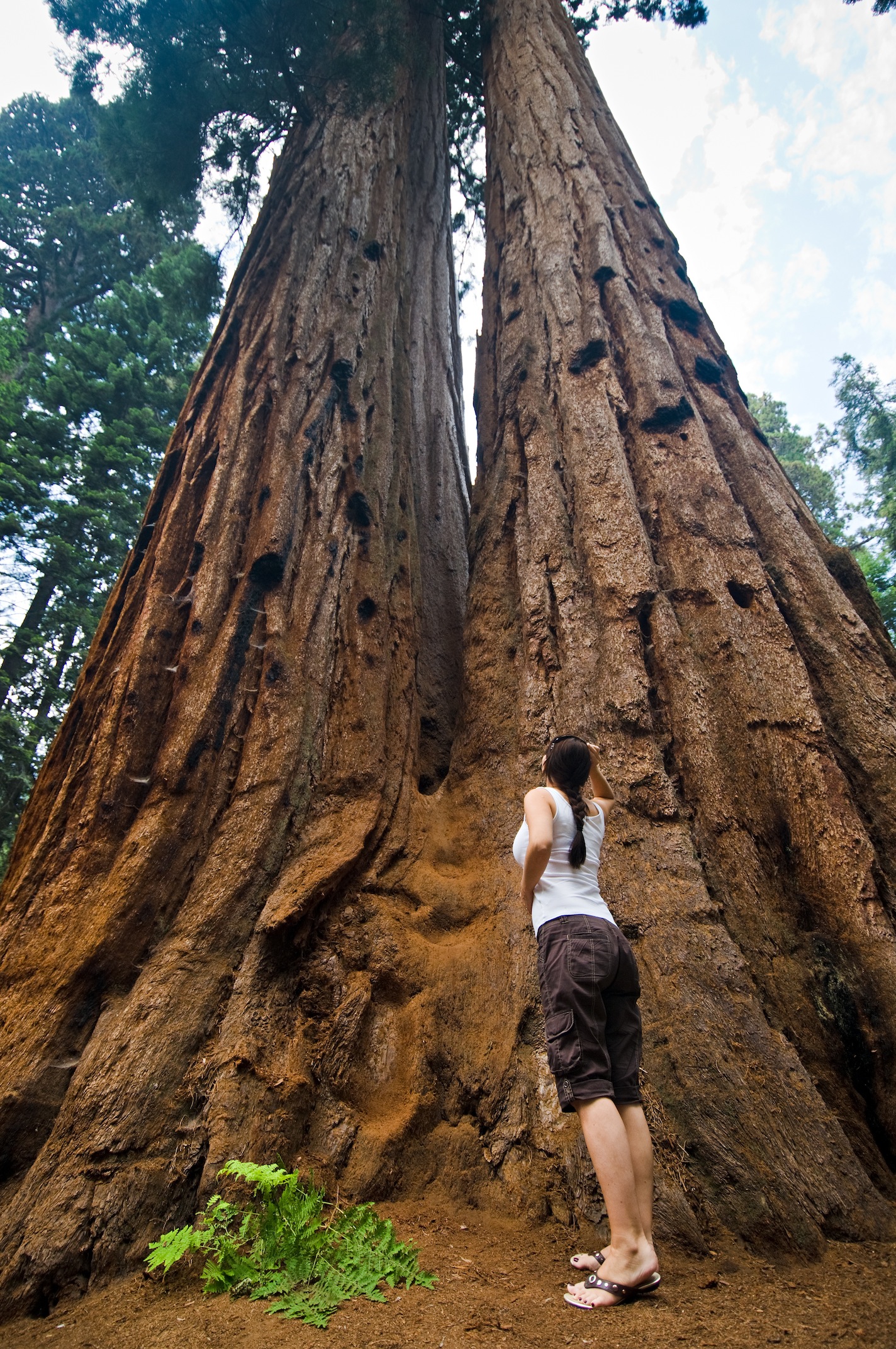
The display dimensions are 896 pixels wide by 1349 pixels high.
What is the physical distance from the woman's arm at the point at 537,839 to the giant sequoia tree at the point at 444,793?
717 mm

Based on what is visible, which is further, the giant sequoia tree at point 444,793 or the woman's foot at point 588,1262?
the giant sequoia tree at point 444,793

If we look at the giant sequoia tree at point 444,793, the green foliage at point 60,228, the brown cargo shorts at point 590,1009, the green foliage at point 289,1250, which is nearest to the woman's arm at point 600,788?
the giant sequoia tree at point 444,793

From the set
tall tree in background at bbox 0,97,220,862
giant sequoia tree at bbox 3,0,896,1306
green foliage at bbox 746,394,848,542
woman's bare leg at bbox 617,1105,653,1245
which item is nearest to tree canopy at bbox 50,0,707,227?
tall tree in background at bbox 0,97,220,862

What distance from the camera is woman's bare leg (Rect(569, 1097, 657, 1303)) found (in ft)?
5.97

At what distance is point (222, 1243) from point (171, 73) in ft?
32.2

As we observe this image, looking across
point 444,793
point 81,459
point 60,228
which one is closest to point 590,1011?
point 444,793

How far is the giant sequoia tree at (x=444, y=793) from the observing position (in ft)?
7.82

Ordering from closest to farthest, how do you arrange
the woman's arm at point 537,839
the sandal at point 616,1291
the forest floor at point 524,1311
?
1. the forest floor at point 524,1311
2. the sandal at point 616,1291
3. the woman's arm at point 537,839

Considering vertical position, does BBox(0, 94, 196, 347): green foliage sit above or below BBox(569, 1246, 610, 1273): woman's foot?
above

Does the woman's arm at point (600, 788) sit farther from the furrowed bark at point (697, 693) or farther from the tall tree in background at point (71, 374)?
the tall tree in background at point (71, 374)

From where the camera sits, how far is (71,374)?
12102 millimetres

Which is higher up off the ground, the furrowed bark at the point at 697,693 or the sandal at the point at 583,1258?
the furrowed bark at the point at 697,693

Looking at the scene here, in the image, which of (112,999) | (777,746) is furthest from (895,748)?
(112,999)

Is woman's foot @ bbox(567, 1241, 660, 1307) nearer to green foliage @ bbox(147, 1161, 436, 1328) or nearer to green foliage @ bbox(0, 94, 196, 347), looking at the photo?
green foliage @ bbox(147, 1161, 436, 1328)
